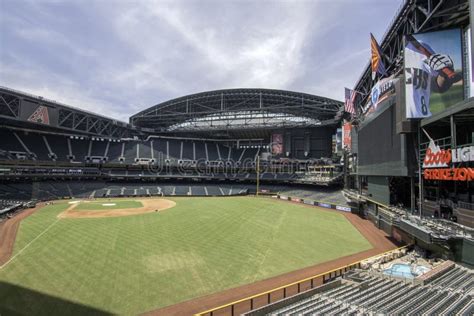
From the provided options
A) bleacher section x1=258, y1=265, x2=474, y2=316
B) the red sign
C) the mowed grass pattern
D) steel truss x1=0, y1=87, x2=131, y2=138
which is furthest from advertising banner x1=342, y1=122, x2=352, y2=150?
steel truss x1=0, y1=87, x2=131, y2=138

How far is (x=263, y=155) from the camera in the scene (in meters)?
82.4

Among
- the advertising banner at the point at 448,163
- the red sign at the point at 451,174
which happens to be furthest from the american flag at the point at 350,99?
the red sign at the point at 451,174

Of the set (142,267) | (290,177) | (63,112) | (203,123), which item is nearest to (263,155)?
(290,177)

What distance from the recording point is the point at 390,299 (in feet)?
35.7

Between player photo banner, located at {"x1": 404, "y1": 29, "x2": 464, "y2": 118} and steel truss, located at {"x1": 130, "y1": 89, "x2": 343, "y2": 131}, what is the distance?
41429 millimetres

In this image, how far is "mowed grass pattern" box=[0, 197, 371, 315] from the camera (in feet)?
46.0

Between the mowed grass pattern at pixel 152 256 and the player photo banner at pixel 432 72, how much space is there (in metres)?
13.9

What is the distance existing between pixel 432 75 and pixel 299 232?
19.6 meters

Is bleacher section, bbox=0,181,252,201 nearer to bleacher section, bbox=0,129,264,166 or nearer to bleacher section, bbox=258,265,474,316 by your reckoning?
bleacher section, bbox=0,129,264,166

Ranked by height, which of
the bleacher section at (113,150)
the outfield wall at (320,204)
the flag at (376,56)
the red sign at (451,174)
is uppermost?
the flag at (376,56)

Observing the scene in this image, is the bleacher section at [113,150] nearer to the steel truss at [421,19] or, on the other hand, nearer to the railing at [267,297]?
the steel truss at [421,19]

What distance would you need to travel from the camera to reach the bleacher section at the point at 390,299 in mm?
9852

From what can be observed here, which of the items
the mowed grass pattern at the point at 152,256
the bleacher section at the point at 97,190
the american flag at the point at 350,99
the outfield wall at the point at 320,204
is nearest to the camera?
the mowed grass pattern at the point at 152,256

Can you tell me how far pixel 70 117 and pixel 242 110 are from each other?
141 ft
